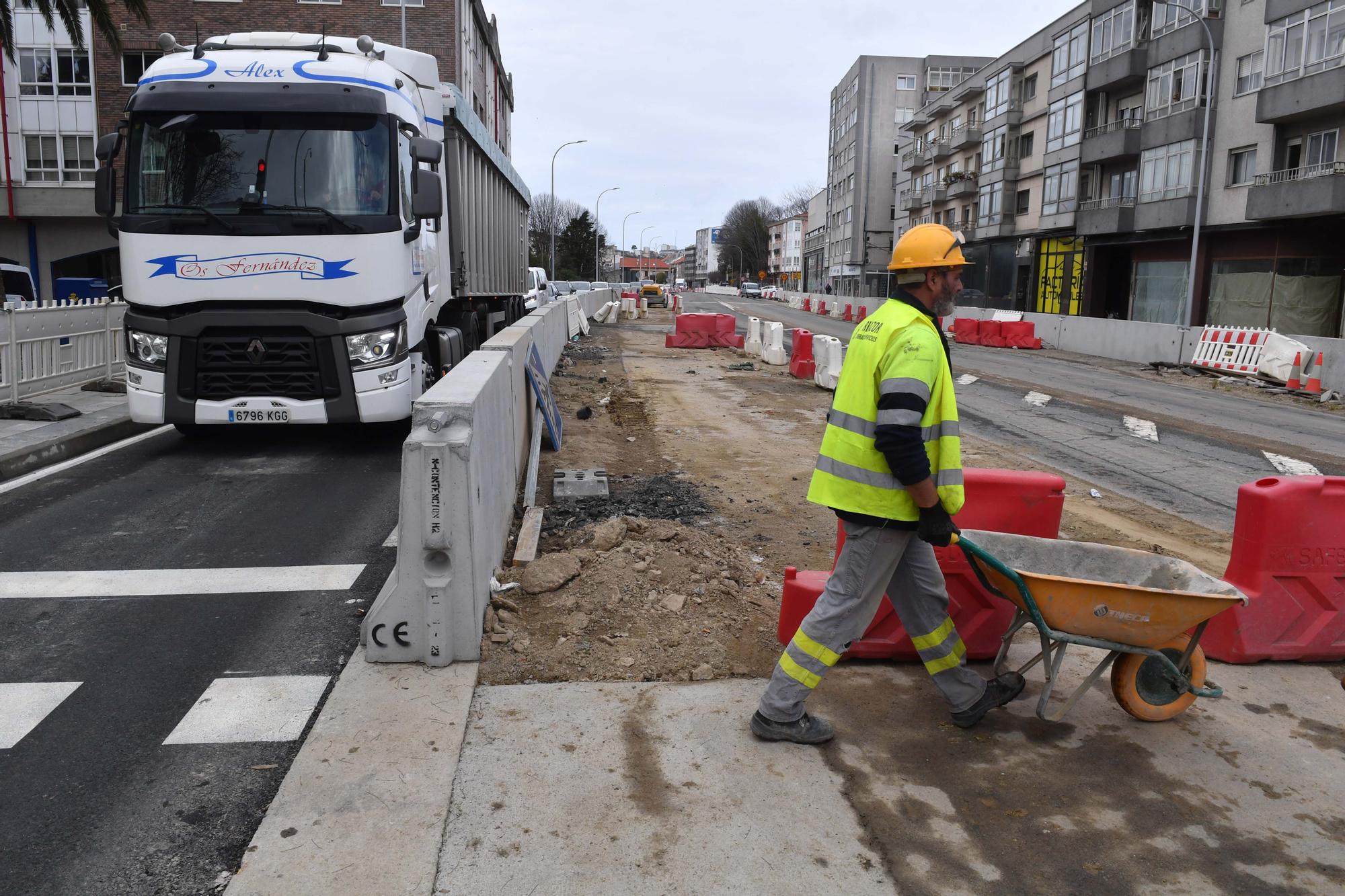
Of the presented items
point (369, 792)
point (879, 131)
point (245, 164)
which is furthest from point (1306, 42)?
point (879, 131)

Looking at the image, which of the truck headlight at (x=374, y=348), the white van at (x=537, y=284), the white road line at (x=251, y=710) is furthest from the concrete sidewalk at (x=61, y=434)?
the white van at (x=537, y=284)

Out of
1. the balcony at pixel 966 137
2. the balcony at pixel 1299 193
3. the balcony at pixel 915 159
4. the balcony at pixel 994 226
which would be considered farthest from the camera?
the balcony at pixel 915 159

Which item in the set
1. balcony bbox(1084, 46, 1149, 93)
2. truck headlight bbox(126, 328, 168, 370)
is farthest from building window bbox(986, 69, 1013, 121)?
truck headlight bbox(126, 328, 168, 370)

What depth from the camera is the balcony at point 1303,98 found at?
29219mm

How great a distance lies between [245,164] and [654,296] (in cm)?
6398

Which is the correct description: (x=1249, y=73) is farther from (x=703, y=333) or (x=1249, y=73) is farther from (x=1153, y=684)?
(x=1153, y=684)

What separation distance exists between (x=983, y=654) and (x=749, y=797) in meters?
1.86

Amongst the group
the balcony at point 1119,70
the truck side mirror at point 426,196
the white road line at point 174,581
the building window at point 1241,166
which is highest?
the balcony at point 1119,70

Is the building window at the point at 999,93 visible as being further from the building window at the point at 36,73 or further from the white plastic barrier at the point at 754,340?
the building window at the point at 36,73

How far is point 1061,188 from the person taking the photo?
4784cm

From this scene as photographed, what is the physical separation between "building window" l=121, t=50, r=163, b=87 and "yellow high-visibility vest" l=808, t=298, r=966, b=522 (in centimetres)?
4665

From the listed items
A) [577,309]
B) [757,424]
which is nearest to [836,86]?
[577,309]

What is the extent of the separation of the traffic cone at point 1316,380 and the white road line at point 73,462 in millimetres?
19687

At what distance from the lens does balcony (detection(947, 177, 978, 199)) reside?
62594mm
